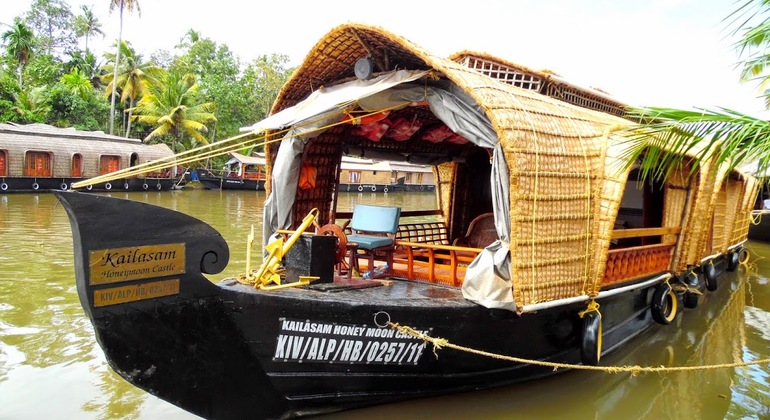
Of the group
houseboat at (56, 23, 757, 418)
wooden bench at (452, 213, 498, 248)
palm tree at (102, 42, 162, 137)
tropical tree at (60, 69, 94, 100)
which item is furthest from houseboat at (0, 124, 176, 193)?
houseboat at (56, 23, 757, 418)

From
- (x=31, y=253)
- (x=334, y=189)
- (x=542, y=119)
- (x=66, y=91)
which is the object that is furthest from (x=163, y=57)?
(x=542, y=119)

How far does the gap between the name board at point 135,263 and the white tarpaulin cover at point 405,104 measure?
5.96ft

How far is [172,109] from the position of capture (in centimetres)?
2692

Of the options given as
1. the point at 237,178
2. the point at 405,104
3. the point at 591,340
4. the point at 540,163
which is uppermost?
the point at 405,104

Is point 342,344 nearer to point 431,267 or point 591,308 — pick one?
point 431,267

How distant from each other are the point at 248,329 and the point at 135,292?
2.39 feet

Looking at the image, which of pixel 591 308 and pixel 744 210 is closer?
pixel 591 308

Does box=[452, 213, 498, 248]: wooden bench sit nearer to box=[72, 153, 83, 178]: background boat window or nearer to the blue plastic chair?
the blue plastic chair

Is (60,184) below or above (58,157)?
below

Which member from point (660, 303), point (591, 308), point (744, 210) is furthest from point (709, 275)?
point (591, 308)

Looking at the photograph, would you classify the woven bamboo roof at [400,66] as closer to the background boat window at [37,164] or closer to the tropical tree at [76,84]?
the background boat window at [37,164]

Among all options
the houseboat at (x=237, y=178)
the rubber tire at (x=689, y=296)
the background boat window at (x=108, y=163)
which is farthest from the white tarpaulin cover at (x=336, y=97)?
the houseboat at (x=237, y=178)

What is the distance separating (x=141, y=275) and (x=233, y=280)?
0.89m

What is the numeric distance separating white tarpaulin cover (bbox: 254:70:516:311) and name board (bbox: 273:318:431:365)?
1.99ft
